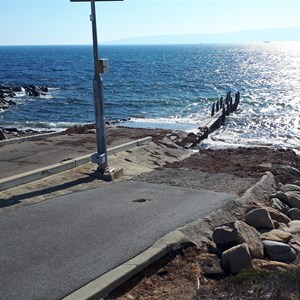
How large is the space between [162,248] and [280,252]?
6.10 feet

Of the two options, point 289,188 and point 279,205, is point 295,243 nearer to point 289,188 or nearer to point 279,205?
point 279,205

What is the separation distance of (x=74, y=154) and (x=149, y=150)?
2.66 metres

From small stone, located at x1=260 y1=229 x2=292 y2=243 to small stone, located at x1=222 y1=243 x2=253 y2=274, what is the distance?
1.36 meters

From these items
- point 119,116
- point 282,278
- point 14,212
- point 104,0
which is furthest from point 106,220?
point 119,116

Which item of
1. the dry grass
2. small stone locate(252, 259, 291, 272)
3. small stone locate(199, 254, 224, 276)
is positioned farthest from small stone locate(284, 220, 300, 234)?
the dry grass

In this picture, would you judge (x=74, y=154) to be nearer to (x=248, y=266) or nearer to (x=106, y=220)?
(x=106, y=220)

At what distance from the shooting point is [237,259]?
6.86m

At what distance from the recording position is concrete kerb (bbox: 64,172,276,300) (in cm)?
575

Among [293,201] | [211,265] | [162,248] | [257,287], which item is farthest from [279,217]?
[257,287]

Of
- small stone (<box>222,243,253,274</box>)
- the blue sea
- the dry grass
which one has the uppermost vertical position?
the dry grass

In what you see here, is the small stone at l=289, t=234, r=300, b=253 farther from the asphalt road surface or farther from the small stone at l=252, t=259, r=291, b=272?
the asphalt road surface

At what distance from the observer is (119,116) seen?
117ft

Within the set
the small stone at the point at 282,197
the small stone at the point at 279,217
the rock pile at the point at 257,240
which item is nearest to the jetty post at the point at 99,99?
the rock pile at the point at 257,240

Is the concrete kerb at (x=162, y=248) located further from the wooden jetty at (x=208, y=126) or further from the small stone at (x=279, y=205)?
the wooden jetty at (x=208, y=126)
